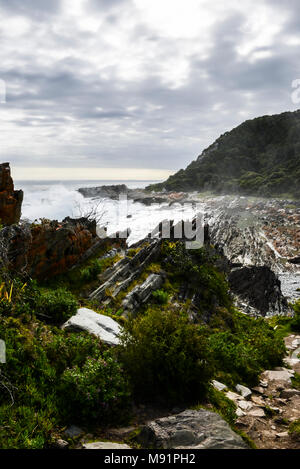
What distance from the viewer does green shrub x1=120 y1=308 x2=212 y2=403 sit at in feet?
20.0

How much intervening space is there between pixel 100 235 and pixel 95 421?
32.2ft

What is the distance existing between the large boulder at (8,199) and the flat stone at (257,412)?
925cm

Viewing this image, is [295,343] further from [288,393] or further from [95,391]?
[95,391]

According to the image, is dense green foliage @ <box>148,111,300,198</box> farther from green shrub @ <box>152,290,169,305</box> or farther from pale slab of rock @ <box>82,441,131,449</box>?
pale slab of rock @ <box>82,441,131,449</box>

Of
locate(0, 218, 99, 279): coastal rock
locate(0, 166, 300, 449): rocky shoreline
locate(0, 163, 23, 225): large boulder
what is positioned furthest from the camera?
locate(0, 163, 23, 225): large boulder

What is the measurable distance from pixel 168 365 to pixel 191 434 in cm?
145

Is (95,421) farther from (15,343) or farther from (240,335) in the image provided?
(240,335)

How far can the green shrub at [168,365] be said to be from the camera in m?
6.11

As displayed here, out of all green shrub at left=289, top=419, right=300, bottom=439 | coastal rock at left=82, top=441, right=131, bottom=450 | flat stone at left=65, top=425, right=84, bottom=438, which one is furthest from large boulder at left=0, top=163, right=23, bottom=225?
green shrub at left=289, top=419, right=300, bottom=439

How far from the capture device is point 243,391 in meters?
8.27

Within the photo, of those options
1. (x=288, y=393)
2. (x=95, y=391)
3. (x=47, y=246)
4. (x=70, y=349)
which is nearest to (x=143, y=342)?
(x=95, y=391)

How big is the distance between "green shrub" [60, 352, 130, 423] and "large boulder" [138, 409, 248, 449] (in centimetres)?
84

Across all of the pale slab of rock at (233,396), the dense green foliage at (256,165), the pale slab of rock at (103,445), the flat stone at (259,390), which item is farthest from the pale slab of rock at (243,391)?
the dense green foliage at (256,165)
